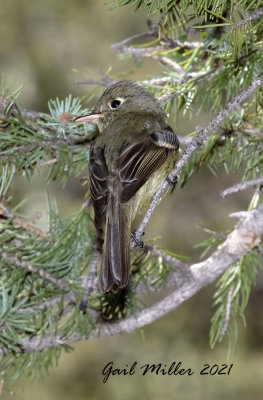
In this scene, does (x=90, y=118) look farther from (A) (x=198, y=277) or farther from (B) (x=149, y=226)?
(B) (x=149, y=226)

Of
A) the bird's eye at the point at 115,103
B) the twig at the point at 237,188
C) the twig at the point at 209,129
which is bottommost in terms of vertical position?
the twig at the point at 237,188

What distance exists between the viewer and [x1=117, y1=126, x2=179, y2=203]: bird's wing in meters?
3.07

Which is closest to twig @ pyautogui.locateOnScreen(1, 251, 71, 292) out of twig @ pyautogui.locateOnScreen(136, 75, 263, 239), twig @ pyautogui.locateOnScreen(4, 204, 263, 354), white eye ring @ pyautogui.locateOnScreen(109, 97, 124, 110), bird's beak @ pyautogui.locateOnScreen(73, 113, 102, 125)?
twig @ pyautogui.locateOnScreen(4, 204, 263, 354)

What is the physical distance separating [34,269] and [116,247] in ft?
1.23

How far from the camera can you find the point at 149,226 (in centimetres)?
595

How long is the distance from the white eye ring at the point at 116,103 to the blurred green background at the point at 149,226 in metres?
1.82

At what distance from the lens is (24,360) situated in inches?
120

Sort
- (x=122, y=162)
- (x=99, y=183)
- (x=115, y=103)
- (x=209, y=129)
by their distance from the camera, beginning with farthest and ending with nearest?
(x=115, y=103)
(x=122, y=162)
(x=99, y=183)
(x=209, y=129)

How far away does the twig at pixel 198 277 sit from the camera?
3.05 m

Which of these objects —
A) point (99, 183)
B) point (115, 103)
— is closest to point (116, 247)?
point (99, 183)

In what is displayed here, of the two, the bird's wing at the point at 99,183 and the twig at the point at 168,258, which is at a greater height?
the bird's wing at the point at 99,183

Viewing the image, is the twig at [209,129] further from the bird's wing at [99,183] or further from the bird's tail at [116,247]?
the bird's wing at [99,183]

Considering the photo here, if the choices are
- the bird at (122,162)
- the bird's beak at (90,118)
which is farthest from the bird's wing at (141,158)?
the bird's beak at (90,118)

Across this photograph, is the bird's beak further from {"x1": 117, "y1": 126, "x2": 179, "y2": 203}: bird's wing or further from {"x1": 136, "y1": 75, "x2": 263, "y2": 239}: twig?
{"x1": 136, "y1": 75, "x2": 263, "y2": 239}: twig
